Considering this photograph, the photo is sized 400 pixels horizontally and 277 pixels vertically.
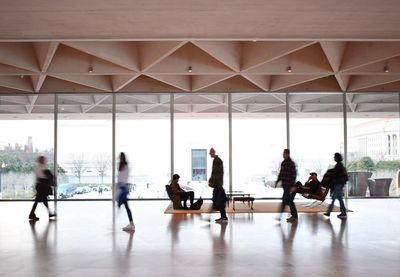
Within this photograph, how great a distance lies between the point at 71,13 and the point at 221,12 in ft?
8.63

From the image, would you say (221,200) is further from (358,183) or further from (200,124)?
(358,183)

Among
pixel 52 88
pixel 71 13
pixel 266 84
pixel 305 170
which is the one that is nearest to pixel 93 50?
pixel 71 13

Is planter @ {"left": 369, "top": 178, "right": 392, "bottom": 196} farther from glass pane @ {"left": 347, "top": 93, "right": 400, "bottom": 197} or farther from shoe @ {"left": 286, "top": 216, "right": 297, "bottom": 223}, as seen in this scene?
shoe @ {"left": 286, "top": 216, "right": 297, "bottom": 223}

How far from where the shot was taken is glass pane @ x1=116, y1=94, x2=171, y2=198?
52.5ft

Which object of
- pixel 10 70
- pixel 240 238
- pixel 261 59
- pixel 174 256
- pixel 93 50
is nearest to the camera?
pixel 174 256

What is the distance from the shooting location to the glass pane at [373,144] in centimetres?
1609

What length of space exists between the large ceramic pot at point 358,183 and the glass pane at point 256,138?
2767 mm

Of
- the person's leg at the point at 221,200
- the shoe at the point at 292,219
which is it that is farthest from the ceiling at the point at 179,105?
the shoe at the point at 292,219

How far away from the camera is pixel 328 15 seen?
7.99m

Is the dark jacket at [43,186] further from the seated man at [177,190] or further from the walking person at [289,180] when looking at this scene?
the walking person at [289,180]

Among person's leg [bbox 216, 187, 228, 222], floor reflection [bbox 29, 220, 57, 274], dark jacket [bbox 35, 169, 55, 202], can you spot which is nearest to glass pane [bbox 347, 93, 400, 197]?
person's leg [bbox 216, 187, 228, 222]

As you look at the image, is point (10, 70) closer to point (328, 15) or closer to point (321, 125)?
point (328, 15)

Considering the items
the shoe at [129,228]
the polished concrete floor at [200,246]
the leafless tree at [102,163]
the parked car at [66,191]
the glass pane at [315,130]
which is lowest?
the polished concrete floor at [200,246]

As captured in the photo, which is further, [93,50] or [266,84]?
[266,84]
